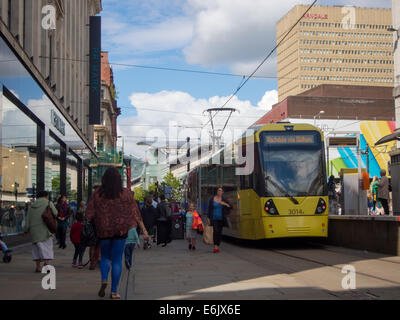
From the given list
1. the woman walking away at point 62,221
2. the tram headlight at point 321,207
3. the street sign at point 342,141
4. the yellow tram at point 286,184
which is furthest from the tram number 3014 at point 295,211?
the woman walking away at point 62,221

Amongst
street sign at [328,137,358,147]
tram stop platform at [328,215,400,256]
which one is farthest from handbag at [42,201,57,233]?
street sign at [328,137,358,147]

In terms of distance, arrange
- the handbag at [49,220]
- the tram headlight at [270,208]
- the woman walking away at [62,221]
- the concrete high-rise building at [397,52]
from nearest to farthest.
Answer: the handbag at [49,220]
the tram headlight at [270,208]
the woman walking away at [62,221]
the concrete high-rise building at [397,52]

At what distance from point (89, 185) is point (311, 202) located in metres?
29.2

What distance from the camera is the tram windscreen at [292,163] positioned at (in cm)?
1508

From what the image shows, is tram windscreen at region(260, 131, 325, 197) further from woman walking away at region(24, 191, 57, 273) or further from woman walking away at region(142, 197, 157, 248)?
woman walking away at region(24, 191, 57, 273)

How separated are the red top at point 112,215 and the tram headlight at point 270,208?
8092mm

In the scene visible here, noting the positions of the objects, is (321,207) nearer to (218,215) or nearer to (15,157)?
(218,215)

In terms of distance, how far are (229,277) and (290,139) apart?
6809 millimetres

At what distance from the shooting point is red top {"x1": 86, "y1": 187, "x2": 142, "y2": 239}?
22.9 feet

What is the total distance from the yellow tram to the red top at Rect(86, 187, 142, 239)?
8.18 metres

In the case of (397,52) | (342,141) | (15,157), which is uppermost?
(397,52)

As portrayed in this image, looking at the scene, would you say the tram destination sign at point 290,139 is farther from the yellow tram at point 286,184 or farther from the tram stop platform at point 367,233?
the tram stop platform at point 367,233

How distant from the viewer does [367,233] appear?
14.4 metres
